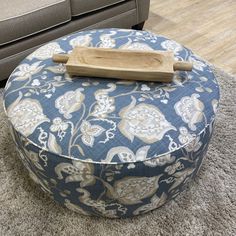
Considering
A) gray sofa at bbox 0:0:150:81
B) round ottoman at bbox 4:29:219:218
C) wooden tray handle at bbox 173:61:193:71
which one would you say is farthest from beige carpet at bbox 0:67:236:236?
gray sofa at bbox 0:0:150:81

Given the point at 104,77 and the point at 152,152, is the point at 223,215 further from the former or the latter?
the point at 104,77

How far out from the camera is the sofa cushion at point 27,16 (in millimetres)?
1480

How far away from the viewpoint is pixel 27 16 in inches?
59.7

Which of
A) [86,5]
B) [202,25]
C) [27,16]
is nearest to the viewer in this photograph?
[27,16]

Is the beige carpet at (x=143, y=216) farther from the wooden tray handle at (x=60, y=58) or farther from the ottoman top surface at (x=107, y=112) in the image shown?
the wooden tray handle at (x=60, y=58)

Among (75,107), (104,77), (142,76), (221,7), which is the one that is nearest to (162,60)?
(142,76)

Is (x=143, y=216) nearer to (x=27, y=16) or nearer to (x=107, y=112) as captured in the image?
(x=107, y=112)

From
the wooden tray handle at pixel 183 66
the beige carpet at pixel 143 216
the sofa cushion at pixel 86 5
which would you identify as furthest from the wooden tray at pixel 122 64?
the sofa cushion at pixel 86 5

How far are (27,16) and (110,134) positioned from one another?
0.93 meters

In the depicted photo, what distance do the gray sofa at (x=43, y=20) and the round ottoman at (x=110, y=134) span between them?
20.5 inches

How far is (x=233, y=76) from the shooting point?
5.65 feet

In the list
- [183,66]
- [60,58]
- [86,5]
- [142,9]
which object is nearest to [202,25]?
[142,9]

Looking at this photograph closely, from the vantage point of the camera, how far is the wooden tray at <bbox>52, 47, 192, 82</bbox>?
1018 millimetres

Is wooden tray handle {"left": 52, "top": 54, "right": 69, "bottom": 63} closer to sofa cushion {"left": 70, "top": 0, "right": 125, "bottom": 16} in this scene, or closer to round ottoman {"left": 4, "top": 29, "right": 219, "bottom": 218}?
round ottoman {"left": 4, "top": 29, "right": 219, "bottom": 218}
